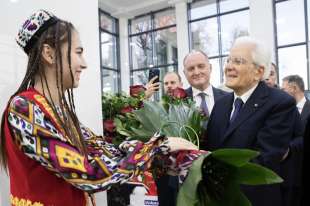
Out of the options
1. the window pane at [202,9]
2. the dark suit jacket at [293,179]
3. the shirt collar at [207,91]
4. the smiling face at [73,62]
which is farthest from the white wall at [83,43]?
the window pane at [202,9]

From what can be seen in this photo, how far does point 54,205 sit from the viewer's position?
109 centimetres

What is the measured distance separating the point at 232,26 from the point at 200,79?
26.1 feet

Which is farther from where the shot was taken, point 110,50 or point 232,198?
point 110,50

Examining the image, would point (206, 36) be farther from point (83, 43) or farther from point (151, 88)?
point (83, 43)

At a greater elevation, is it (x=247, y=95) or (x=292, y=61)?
(x=292, y=61)

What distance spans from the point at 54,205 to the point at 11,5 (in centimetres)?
90

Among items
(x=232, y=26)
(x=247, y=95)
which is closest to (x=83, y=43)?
(x=247, y=95)

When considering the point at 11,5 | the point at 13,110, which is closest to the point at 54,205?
the point at 13,110

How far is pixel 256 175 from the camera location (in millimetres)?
938

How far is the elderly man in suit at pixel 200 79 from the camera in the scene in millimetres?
2609

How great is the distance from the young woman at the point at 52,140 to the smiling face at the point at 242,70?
817 mm

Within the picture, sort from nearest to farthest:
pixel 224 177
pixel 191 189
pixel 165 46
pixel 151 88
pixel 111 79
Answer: pixel 191 189
pixel 224 177
pixel 151 88
pixel 165 46
pixel 111 79

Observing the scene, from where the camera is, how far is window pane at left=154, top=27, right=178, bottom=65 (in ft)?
37.2

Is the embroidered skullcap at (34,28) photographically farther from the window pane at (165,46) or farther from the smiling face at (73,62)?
the window pane at (165,46)
